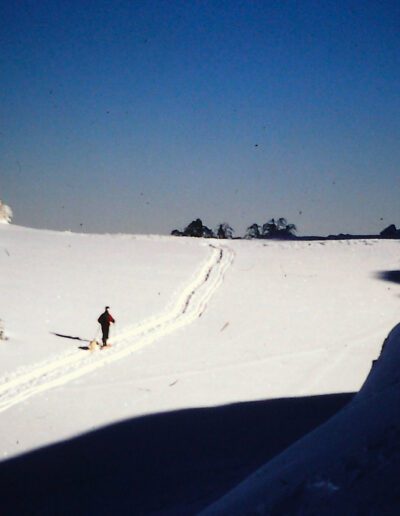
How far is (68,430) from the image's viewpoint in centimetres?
838

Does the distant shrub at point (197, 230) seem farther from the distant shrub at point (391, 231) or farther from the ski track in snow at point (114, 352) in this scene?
the ski track in snow at point (114, 352)

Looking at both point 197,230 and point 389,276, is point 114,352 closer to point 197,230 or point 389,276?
point 389,276

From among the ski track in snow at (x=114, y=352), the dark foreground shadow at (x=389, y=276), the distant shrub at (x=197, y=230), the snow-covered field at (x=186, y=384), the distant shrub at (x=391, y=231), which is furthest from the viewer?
the distant shrub at (x=197, y=230)

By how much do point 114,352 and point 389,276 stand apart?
18873mm

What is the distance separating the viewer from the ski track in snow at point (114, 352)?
35.4 ft

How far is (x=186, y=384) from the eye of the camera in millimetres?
11180

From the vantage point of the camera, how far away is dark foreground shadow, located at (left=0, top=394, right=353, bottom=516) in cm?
598

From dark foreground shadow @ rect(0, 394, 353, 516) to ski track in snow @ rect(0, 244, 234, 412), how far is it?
2761 mm

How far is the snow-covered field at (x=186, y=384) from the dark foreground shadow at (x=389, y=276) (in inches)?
10.7

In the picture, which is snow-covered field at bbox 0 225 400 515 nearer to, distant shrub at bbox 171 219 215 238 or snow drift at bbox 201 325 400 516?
snow drift at bbox 201 325 400 516

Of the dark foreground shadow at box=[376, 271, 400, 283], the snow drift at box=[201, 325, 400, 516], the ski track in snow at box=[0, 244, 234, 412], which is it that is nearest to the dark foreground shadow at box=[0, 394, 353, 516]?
the snow drift at box=[201, 325, 400, 516]

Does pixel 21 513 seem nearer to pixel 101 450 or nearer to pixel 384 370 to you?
pixel 101 450

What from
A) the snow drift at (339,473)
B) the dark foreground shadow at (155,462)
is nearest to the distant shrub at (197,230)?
the dark foreground shadow at (155,462)

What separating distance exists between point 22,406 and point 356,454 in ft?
25.9
